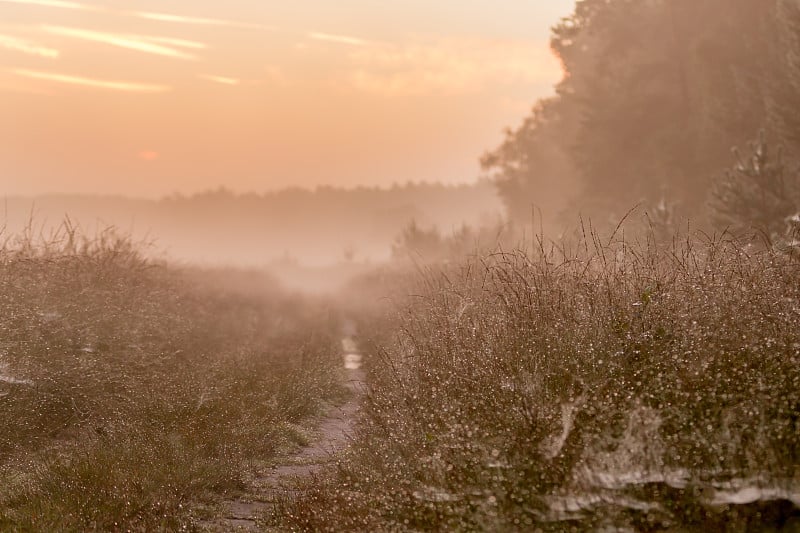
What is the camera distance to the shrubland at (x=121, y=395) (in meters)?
6.34

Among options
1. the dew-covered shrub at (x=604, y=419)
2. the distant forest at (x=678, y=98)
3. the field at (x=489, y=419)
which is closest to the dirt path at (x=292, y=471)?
the field at (x=489, y=419)

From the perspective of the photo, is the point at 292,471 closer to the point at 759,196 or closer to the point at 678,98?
the point at 759,196

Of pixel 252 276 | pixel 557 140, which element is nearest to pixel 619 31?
pixel 557 140

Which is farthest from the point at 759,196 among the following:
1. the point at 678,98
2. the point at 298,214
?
the point at 298,214

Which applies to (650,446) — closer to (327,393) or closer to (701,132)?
(327,393)

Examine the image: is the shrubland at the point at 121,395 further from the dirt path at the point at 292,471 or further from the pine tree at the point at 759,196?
the pine tree at the point at 759,196

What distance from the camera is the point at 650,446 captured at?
15.9 feet

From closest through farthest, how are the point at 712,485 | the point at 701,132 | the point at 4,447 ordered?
the point at 712,485, the point at 4,447, the point at 701,132

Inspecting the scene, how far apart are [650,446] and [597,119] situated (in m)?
26.0

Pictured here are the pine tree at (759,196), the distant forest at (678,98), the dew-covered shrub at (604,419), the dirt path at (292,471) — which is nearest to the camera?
the dew-covered shrub at (604,419)

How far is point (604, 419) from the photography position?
16.8ft

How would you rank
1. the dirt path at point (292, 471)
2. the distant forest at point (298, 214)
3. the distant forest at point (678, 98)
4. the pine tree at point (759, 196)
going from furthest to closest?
the distant forest at point (298, 214) → the distant forest at point (678, 98) → the pine tree at point (759, 196) → the dirt path at point (292, 471)

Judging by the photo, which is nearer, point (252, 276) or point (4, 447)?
point (4, 447)

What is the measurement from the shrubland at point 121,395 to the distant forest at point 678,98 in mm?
13557
